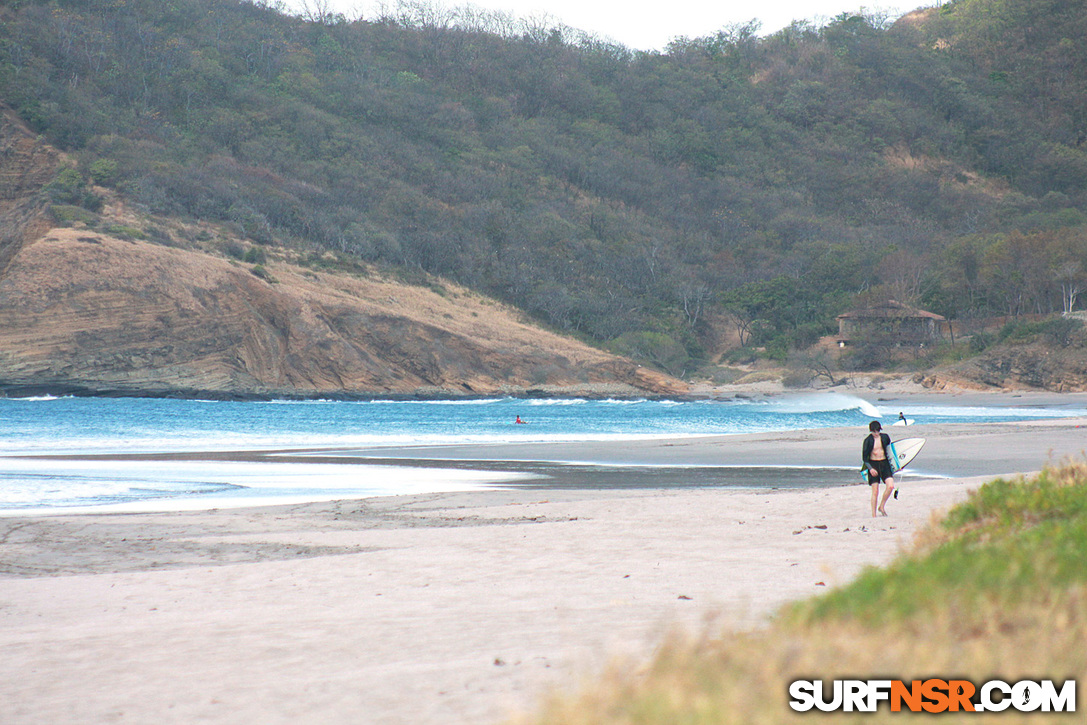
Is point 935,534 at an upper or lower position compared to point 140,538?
upper

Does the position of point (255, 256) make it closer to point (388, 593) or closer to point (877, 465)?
point (877, 465)

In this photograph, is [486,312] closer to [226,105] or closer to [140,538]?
[226,105]

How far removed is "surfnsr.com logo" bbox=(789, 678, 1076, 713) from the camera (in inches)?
98.2

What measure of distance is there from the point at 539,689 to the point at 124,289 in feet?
175

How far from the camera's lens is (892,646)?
2754 millimetres

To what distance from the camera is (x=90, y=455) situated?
23078mm

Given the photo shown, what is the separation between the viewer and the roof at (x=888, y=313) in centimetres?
6969

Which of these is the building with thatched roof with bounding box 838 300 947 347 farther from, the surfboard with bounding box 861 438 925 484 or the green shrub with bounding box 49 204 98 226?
the surfboard with bounding box 861 438 925 484

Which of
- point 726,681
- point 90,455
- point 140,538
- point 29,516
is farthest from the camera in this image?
point 90,455

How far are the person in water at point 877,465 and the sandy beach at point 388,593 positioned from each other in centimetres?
23

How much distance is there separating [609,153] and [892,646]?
3954 inches

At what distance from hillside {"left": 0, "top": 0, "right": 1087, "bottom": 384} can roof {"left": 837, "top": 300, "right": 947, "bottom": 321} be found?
4348 mm

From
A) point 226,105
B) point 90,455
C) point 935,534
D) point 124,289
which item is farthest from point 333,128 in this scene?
point 935,534

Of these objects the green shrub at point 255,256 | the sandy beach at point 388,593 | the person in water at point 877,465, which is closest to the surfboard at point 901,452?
the person in water at point 877,465
